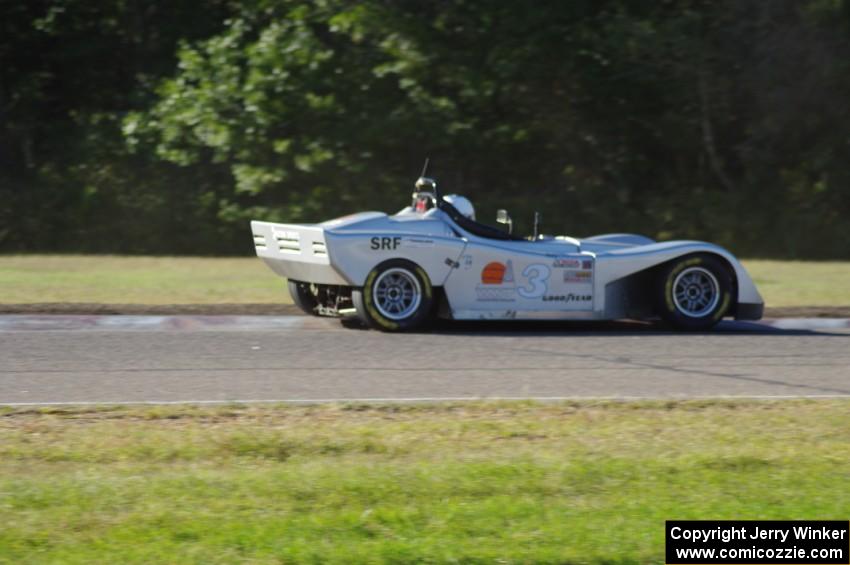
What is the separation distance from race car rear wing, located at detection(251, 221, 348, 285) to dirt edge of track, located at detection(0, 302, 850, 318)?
3.94ft

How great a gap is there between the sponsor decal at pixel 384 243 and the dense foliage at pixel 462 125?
12436 mm

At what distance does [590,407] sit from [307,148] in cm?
1699

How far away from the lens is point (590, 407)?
27.6ft

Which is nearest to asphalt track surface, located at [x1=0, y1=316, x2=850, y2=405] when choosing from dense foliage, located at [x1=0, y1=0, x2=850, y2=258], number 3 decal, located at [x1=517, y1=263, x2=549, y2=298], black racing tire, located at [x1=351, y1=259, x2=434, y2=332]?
black racing tire, located at [x1=351, y1=259, x2=434, y2=332]

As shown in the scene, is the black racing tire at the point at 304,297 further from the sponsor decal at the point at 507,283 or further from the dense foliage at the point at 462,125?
the dense foliage at the point at 462,125

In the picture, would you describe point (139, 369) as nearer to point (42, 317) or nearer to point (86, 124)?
point (42, 317)

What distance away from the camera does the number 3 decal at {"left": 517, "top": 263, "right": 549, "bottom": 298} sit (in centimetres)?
1233

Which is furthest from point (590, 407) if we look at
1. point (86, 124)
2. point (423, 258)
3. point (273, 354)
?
point (86, 124)

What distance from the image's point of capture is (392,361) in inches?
410

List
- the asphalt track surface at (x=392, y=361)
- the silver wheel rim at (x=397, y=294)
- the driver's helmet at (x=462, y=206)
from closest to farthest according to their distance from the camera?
the asphalt track surface at (x=392, y=361), the silver wheel rim at (x=397, y=294), the driver's helmet at (x=462, y=206)

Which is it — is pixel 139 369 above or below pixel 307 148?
below

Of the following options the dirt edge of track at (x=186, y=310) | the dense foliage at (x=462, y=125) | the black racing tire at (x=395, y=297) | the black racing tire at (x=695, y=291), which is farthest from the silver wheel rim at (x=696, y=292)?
the dense foliage at (x=462, y=125)

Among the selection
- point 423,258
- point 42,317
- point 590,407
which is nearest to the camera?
point 590,407

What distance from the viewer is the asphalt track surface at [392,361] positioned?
9.06 m
